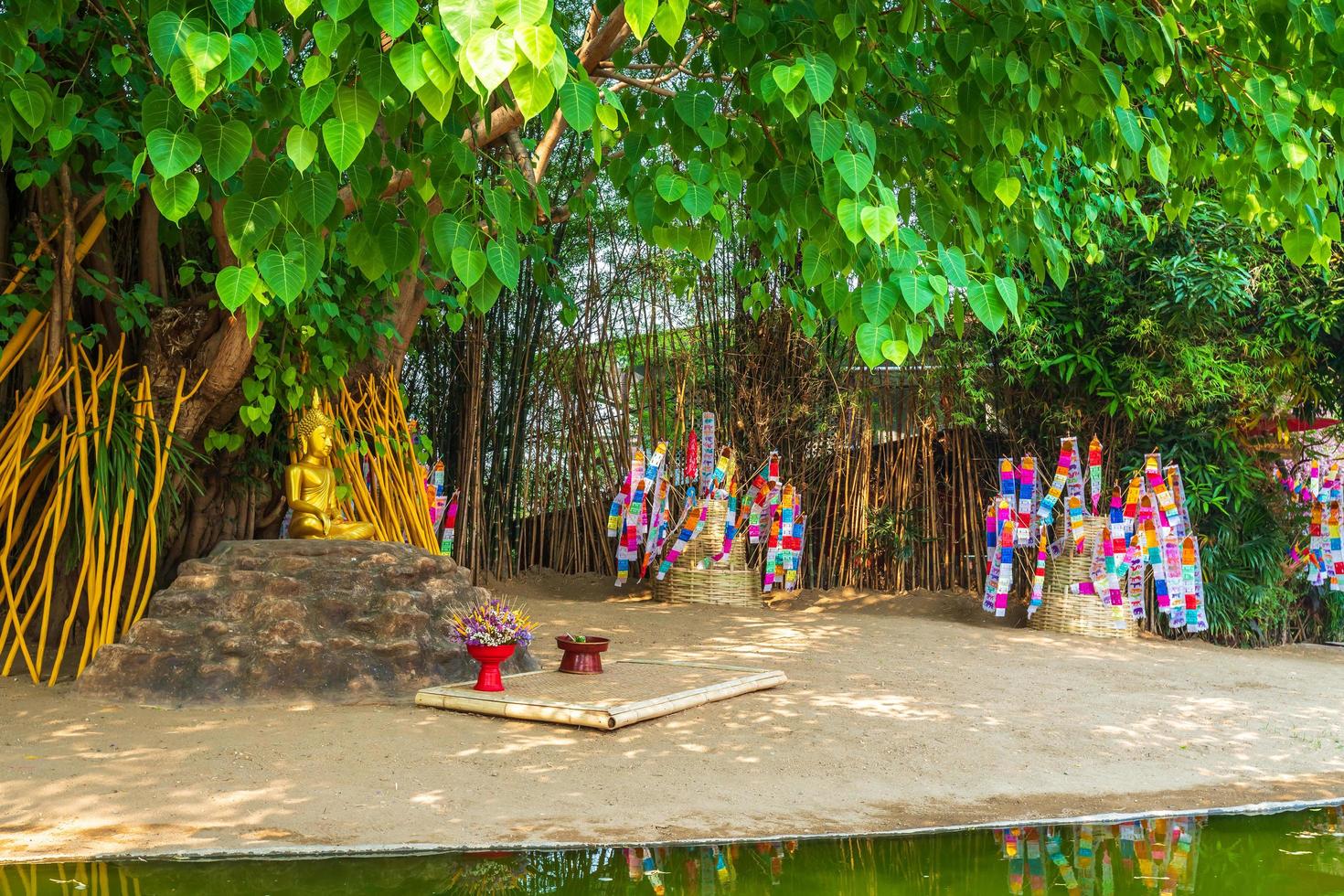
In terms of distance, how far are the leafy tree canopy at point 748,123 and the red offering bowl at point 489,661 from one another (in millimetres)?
1248

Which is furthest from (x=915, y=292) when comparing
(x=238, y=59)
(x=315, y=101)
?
(x=238, y=59)

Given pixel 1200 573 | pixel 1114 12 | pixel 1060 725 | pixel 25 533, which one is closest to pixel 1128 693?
pixel 1060 725

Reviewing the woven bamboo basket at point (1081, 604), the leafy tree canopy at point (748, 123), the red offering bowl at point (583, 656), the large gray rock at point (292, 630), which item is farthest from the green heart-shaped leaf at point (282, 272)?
the woven bamboo basket at point (1081, 604)

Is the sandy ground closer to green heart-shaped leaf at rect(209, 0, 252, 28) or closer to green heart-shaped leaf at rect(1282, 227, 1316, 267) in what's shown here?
green heart-shaped leaf at rect(1282, 227, 1316, 267)

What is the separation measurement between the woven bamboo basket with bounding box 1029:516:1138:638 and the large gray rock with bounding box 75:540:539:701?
2.99 metres

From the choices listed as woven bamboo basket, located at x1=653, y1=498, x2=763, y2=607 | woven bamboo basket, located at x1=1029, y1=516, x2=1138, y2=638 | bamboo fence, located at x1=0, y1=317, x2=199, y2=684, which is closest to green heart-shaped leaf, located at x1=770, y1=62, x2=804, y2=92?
bamboo fence, located at x1=0, y1=317, x2=199, y2=684

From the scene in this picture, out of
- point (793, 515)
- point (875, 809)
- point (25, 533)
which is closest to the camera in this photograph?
point (875, 809)

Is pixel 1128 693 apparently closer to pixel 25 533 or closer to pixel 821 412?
pixel 821 412

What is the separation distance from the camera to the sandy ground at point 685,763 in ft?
7.91

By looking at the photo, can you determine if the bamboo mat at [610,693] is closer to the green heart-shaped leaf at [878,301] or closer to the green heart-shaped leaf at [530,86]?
the green heart-shaped leaf at [878,301]

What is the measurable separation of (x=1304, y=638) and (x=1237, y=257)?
2383 mm

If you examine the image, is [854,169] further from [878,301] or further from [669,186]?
[669,186]

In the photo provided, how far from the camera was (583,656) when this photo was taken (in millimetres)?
3945

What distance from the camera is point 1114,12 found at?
230 cm
